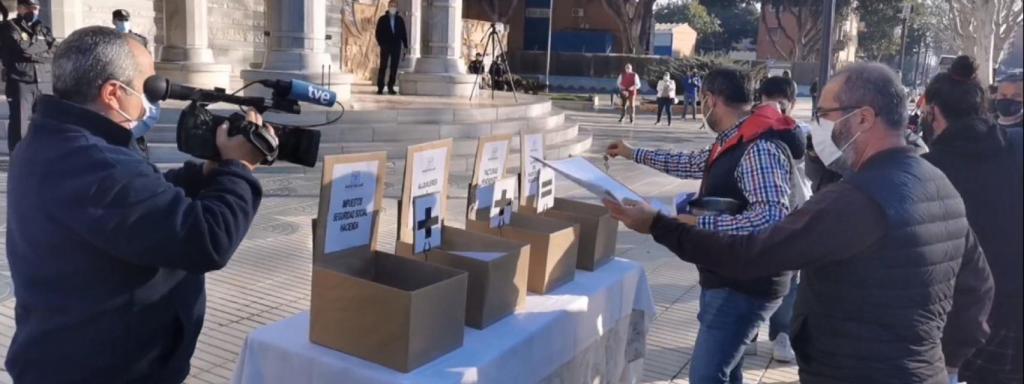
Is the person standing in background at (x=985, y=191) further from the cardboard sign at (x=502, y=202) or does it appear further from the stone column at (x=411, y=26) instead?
the stone column at (x=411, y=26)

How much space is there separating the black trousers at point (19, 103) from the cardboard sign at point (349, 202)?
821 cm

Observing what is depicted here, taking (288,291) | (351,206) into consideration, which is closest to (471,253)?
(351,206)

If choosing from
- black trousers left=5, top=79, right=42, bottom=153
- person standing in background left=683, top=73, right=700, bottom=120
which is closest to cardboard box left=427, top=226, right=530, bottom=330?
black trousers left=5, top=79, right=42, bottom=153

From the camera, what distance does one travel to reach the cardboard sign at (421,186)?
8.73 feet

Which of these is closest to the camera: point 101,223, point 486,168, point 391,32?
point 101,223

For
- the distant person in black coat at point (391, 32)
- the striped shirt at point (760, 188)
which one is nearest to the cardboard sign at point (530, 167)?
the striped shirt at point (760, 188)

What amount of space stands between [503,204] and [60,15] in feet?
41.8

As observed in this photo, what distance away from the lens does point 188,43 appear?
15.1 m

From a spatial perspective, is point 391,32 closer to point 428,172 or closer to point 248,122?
point 428,172

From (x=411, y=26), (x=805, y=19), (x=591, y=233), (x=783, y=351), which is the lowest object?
(x=783, y=351)

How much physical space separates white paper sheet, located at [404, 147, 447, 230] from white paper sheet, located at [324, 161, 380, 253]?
0.55 feet

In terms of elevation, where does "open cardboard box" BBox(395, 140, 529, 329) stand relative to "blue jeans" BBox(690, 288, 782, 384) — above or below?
above

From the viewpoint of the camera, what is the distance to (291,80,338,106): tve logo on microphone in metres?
2.30

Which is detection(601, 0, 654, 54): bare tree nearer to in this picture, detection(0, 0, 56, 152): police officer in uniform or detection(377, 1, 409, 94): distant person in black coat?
detection(377, 1, 409, 94): distant person in black coat
